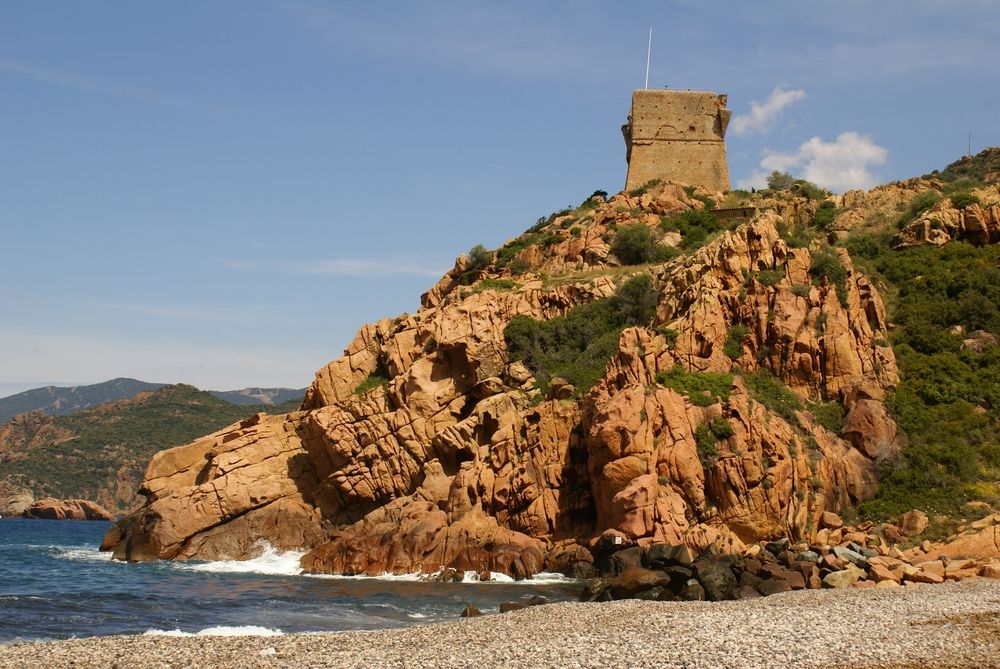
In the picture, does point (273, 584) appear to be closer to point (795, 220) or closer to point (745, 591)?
point (745, 591)

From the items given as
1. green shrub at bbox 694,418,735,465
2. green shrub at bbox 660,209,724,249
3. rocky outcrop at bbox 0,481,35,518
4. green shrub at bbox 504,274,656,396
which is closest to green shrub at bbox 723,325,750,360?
green shrub at bbox 504,274,656,396

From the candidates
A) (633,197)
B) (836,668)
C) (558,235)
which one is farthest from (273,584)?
(633,197)

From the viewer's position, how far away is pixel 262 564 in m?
35.6

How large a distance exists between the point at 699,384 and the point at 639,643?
19.2 metres

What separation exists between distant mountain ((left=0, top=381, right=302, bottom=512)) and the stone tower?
222ft

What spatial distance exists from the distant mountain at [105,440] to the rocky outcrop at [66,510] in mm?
7626

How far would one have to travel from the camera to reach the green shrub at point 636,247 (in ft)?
162

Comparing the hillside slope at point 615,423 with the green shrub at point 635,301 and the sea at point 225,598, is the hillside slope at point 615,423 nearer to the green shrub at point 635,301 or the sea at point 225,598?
the green shrub at point 635,301

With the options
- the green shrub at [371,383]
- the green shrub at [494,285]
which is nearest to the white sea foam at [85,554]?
the green shrub at [371,383]

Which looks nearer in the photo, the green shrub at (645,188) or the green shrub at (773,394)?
the green shrub at (773,394)

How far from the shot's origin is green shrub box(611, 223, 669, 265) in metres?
49.3

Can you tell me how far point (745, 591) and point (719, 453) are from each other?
8.03 metres

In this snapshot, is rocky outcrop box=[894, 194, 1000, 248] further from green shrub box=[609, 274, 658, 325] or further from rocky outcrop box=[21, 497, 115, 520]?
rocky outcrop box=[21, 497, 115, 520]

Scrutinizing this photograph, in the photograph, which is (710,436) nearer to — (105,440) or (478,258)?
(478,258)
